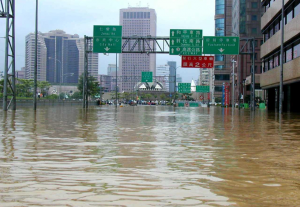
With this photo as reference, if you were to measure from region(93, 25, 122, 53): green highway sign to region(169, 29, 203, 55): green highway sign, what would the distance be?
627 cm

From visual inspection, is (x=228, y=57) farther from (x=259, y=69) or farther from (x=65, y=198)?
(x=65, y=198)

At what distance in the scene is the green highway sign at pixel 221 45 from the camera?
48719 millimetres

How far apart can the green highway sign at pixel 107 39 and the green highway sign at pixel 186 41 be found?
247 inches

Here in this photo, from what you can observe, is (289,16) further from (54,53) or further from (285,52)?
(54,53)

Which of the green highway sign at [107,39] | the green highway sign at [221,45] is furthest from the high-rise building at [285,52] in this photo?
the green highway sign at [107,39]

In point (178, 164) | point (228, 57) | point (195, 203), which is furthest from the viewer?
point (228, 57)

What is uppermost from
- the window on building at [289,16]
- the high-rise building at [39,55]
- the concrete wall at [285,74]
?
the high-rise building at [39,55]

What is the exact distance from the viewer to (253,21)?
9662 centimetres

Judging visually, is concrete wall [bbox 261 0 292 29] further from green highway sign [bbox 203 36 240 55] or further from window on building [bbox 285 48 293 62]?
green highway sign [bbox 203 36 240 55]

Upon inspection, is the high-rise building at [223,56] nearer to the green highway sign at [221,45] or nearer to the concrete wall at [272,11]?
the concrete wall at [272,11]

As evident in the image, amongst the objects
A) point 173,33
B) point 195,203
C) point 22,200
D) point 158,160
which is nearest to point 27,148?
point 158,160

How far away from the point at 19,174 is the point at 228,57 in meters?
129

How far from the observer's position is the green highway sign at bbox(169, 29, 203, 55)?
4972cm

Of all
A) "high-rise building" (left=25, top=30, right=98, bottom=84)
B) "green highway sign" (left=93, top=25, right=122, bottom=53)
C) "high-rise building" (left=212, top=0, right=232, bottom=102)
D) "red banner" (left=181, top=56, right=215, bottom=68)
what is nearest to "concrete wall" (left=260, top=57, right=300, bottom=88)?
"red banner" (left=181, top=56, right=215, bottom=68)
